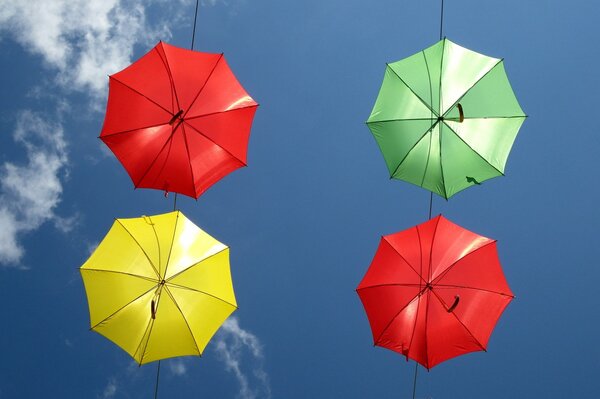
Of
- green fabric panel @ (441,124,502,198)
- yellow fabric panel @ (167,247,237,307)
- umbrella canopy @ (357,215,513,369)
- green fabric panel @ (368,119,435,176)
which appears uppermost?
green fabric panel @ (368,119,435,176)

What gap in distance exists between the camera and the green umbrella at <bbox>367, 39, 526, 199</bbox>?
15.8 metres

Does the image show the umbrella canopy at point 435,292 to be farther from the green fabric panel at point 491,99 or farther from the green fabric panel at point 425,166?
the green fabric panel at point 491,99

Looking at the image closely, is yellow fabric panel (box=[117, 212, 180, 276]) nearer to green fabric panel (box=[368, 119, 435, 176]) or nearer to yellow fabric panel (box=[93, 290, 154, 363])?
yellow fabric panel (box=[93, 290, 154, 363])

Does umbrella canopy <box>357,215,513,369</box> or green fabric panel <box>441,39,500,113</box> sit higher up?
green fabric panel <box>441,39,500,113</box>

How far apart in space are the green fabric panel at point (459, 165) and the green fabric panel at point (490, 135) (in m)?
0.11

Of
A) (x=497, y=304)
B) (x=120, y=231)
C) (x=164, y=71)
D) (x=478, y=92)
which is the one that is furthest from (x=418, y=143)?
(x=120, y=231)

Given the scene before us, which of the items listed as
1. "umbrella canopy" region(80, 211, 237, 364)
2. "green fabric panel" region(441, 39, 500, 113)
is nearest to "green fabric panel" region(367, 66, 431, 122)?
"green fabric panel" region(441, 39, 500, 113)

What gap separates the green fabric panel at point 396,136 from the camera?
52.4ft

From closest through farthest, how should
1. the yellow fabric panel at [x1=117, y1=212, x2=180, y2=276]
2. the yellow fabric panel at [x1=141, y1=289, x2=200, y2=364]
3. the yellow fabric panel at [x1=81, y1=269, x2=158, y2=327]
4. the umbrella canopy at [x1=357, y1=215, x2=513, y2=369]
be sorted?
1. the yellow fabric panel at [x1=141, y1=289, x2=200, y2=364]
2. the yellow fabric panel at [x1=81, y1=269, x2=158, y2=327]
3. the yellow fabric panel at [x1=117, y1=212, x2=180, y2=276]
4. the umbrella canopy at [x1=357, y1=215, x2=513, y2=369]

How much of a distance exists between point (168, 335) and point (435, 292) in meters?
6.10

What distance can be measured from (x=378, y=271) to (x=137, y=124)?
6.53 metres

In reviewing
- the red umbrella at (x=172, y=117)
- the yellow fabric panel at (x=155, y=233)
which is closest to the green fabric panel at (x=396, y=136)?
the red umbrella at (x=172, y=117)

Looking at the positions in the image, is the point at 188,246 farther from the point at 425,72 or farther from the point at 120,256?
the point at 425,72

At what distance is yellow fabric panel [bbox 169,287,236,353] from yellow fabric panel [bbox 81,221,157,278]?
812mm
